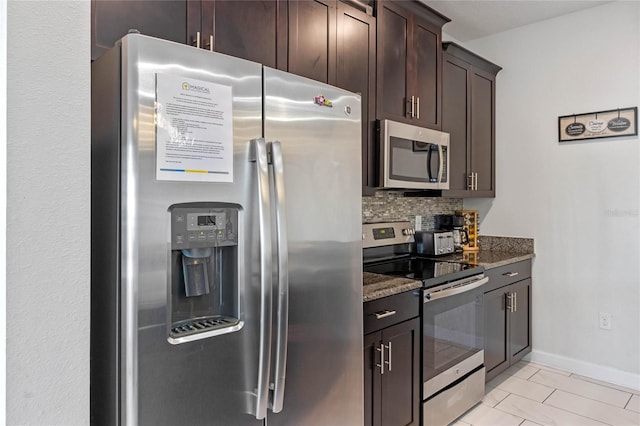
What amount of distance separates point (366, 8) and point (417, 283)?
154cm

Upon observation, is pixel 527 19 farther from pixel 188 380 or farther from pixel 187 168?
pixel 188 380

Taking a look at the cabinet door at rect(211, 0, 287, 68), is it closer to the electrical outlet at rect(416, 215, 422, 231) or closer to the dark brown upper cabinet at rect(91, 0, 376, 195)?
the dark brown upper cabinet at rect(91, 0, 376, 195)

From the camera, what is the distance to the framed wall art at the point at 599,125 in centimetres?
301

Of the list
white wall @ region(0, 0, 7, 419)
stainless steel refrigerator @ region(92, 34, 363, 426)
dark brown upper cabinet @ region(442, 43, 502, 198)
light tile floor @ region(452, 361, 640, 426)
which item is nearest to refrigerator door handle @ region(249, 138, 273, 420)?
stainless steel refrigerator @ region(92, 34, 363, 426)

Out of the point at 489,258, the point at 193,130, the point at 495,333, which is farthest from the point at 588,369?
the point at 193,130

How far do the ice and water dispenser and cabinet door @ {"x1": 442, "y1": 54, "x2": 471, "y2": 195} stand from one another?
225cm

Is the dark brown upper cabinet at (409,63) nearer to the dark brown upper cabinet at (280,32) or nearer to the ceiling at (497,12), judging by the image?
the dark brown upper cabinet at (280,32)

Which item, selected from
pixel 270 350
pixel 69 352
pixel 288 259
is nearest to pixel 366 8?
pixel 288 259

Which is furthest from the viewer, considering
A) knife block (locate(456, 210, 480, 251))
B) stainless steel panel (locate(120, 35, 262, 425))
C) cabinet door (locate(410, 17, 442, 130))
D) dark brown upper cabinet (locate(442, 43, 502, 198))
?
knife block (locate(456, 210, 480, 251))

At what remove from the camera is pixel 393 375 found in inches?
79.8

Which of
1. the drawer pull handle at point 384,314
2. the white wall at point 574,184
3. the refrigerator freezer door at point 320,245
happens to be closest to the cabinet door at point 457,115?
the white wall at point 574,184

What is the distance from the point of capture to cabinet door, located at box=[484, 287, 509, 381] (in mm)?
2861

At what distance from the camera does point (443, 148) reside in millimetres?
2941

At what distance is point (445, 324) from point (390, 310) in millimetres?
541
